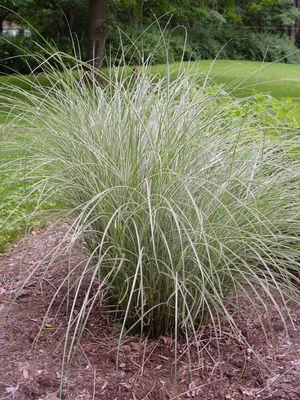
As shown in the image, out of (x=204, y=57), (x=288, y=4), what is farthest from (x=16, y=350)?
(x=288, y=4)

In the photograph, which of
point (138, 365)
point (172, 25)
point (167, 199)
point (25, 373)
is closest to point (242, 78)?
point (167, 199)

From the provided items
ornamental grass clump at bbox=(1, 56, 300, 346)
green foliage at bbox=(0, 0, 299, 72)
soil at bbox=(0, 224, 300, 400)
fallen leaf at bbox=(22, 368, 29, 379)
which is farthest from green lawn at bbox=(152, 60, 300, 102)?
fallen leaf at bbox=(22, 368, 29, 379)

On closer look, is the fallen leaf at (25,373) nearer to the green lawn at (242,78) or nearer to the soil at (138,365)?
the soil at (138,365)

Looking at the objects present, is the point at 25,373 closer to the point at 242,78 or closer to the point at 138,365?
the point at 138,365

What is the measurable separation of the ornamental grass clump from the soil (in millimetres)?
101

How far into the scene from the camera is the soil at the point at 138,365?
2.29 meters

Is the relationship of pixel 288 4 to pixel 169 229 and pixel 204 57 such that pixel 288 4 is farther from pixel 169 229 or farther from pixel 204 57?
pixel 169 229

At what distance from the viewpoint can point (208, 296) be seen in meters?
2.38

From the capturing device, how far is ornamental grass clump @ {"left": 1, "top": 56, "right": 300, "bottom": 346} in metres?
2.37

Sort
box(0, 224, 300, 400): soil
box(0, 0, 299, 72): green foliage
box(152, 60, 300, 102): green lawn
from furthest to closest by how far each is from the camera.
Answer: box(0, 0, 299, 72): green foliage < box(152, 60, 300, 102): green lawn < box(0, 224, 300, 400): soil

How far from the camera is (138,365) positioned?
7.90 ft

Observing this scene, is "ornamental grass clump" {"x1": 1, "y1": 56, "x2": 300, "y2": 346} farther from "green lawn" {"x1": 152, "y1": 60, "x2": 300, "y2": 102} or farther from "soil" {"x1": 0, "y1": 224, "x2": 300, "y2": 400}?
"green lawn" {"x1": 152, "y1": 60, "x2": 300, "y2": 102}

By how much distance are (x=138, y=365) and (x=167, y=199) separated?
0.69m

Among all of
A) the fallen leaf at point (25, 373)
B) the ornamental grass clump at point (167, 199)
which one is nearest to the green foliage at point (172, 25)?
the ornamental grass clump at point (167, 199)
